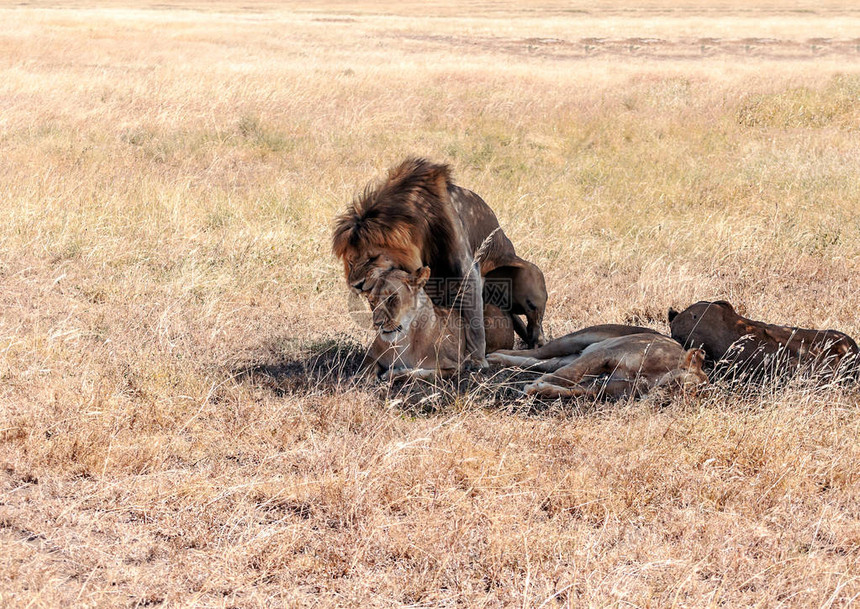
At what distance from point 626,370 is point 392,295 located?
1.58m

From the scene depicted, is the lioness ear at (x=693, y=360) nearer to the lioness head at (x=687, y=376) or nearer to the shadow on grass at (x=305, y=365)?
the lioness head at (x=687, y=376)

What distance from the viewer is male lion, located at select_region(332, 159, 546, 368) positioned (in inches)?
194

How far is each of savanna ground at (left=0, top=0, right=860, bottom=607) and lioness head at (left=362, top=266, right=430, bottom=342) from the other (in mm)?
480

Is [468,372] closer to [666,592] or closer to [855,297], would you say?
[666,592]

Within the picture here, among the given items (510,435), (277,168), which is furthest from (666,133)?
(510,435)

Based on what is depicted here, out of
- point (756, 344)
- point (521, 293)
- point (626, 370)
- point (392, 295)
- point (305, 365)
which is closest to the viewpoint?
point (392, 295)

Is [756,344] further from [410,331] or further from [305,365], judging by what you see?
[305,365]

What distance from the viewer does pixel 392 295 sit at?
4879 mm

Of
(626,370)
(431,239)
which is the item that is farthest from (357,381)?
(626,370)

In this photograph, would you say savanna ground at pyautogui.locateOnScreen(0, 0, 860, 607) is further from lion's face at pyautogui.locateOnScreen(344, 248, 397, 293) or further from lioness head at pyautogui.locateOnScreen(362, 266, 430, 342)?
lion's face at pyautogui.locateOnScreen(344, 248, 397, 293)

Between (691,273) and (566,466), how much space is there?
4.45 meters

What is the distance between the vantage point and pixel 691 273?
8086 mm

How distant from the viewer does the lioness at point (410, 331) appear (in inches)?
193

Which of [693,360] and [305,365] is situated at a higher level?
[693,360]
